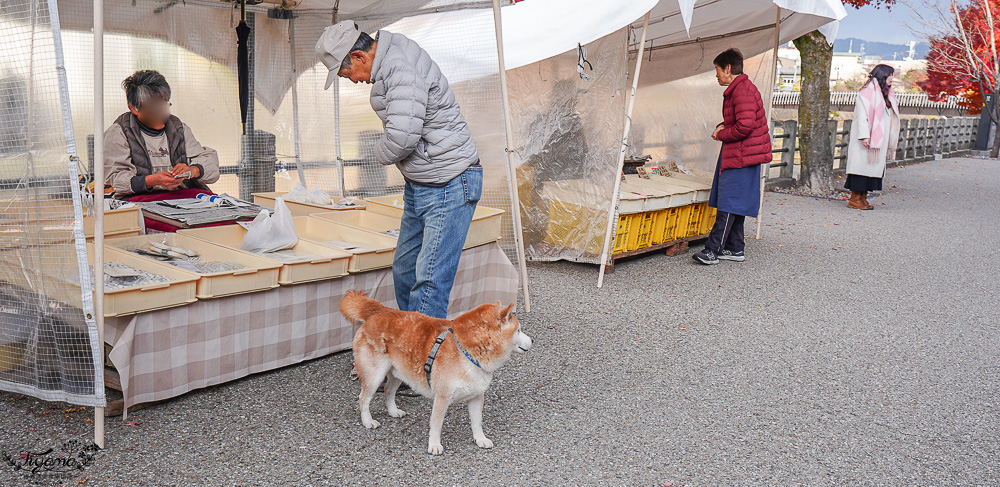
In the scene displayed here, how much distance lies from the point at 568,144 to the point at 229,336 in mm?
3609

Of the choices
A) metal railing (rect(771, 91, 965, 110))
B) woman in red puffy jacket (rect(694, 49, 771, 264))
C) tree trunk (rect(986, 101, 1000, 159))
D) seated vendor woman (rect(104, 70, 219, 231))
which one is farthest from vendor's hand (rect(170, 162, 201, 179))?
metal railing (rect(771, 91, 965, 110))

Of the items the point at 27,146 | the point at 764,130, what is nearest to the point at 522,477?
the point at 27,146

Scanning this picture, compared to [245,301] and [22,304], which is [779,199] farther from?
[22,304]

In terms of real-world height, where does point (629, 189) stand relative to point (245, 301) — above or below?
above

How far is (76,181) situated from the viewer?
9.76 feet

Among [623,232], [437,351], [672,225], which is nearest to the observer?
[437,351]

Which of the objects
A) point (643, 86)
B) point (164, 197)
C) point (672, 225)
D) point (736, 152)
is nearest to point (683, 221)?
point (672, 225)

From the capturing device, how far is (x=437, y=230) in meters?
3.61

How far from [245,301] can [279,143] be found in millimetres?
3609

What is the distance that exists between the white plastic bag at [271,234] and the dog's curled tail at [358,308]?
42.2 inches

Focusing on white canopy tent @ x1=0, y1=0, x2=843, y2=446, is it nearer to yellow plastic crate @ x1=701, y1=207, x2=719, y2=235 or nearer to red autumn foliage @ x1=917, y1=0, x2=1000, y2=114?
yellow plastic crate @ x1=701, y1=207, x2=719, y2=235

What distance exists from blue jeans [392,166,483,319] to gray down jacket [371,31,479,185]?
0.08 m

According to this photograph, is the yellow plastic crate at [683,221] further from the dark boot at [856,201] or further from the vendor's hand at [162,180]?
the vendor's hand at [162,180]

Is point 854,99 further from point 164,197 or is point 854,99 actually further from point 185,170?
point 164,197
